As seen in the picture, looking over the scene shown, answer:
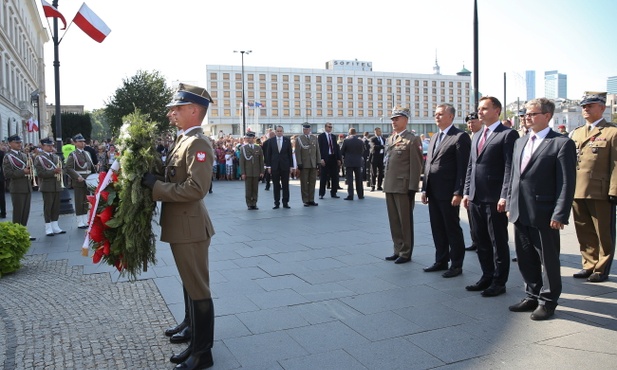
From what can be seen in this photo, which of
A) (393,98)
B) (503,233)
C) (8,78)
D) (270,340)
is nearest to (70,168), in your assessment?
(270,340)

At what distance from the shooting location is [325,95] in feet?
395

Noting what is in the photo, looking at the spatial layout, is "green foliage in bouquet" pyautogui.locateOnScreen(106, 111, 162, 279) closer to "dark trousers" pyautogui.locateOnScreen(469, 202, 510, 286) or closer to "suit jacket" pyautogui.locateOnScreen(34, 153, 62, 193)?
"dark trousers" pyautogui.locateOnScreen(469, 202, 510, 286)

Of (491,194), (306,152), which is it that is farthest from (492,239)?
(306,152)

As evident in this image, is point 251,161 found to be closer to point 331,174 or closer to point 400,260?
point 331,174

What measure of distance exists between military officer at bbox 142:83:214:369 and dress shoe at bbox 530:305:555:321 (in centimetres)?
290

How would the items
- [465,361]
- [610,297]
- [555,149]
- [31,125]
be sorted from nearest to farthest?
[465,361] → [555,149] → [610,297] → [31,125]

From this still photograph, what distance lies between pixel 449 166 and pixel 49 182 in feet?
26.4

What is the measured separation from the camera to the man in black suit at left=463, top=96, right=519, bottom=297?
5414 millimetres

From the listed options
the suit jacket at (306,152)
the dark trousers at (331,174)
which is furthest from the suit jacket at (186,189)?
the dark trousers at (331,174)

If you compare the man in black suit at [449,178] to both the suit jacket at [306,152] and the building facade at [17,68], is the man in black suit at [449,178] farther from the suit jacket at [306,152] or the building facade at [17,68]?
the building facade at [17,68]

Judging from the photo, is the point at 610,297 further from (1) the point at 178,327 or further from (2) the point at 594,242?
(1) the point at 178,327

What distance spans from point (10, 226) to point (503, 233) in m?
6.42

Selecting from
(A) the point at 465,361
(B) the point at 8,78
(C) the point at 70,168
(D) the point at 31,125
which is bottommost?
(A) the point at 465,361

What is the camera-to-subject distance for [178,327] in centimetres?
439
